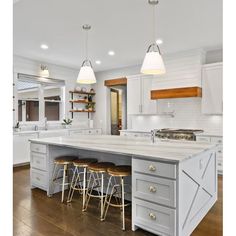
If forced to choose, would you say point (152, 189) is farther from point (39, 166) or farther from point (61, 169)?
point (39, 166)

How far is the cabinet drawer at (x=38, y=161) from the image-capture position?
134 inches

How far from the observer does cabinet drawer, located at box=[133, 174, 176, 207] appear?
1999mm

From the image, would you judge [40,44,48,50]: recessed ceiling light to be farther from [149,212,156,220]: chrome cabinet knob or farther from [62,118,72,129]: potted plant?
[149,212,156,220]: chrome cabinet knob

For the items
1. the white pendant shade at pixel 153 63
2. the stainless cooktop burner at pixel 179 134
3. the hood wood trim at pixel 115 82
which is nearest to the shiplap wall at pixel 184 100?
the stainless cooktop burner at pixel 179 134

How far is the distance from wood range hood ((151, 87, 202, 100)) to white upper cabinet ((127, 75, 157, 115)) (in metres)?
0.30

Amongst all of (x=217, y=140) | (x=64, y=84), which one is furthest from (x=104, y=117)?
(x=217, y=140)

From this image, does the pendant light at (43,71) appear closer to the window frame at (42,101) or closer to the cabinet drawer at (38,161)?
the window frame at (42,101)

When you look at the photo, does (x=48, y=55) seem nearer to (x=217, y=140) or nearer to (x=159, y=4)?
(x=159, y=4)

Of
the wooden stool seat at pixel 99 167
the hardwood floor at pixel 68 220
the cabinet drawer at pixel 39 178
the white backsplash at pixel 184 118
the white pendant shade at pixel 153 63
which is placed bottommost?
the hardwood floor at pixel 68 220

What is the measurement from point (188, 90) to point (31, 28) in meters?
3.47

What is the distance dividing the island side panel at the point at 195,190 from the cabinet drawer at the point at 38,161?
2261 mm

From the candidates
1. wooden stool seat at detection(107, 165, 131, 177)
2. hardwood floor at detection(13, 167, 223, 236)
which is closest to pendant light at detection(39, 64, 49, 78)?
hardwood floor at detection(13, 167, 223, 236)

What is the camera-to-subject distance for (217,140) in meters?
4.40

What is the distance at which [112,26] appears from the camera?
3.66 meters
